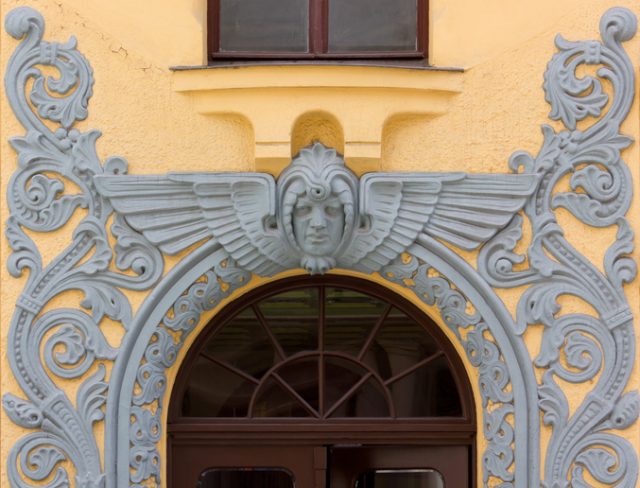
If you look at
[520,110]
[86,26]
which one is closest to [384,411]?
[520,110]

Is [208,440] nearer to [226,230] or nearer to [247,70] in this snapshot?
[226,230]

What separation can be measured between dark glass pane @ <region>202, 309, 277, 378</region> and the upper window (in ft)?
5.12

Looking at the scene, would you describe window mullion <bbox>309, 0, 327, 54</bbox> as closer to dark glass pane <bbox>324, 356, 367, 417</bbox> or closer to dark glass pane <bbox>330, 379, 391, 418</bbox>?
dark glass pane <bbox>324, 356, 367, 417</bbox>

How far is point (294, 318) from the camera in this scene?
932cm

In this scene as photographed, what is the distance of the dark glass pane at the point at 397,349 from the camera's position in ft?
30.4

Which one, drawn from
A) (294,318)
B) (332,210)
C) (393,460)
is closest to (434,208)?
(332,210)

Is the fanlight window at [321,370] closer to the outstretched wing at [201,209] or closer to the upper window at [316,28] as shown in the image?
the outstretched wing at [201,209]

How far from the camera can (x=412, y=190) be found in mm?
8938

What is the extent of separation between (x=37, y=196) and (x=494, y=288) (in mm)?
2527

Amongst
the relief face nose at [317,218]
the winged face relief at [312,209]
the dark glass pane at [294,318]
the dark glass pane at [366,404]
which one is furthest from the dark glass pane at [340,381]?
the relief face nose at [317,218]

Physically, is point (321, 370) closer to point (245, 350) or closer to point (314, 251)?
point (245, 350)

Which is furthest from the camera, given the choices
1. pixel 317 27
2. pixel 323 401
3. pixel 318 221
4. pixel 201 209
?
pixel 323 401

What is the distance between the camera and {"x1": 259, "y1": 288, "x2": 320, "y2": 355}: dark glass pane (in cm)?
930

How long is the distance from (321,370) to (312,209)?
38.3 inches
